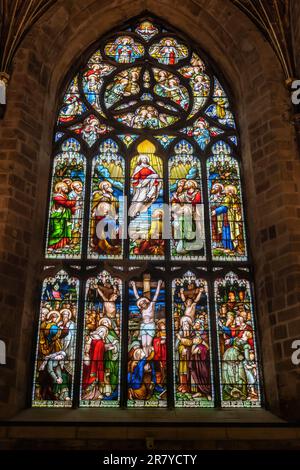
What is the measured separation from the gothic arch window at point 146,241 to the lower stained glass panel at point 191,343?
0.05 ft

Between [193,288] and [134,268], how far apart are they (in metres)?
0.91

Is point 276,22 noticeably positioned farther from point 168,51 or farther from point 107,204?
point 107,204

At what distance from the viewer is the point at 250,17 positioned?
11.8 meters

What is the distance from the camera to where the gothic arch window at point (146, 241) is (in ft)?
30.6

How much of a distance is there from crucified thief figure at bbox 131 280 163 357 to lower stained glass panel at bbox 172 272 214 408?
300mm

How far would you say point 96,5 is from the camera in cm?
1222

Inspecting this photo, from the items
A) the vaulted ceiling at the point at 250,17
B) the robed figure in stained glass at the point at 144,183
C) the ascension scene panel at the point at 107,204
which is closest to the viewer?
the ascension scene panel at the point at 107,204

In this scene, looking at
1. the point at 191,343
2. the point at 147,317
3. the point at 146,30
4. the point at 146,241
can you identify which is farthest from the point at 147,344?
the point at 146,30

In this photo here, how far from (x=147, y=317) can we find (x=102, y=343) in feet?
2.43

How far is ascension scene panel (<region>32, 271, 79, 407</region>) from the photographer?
30.1 feet

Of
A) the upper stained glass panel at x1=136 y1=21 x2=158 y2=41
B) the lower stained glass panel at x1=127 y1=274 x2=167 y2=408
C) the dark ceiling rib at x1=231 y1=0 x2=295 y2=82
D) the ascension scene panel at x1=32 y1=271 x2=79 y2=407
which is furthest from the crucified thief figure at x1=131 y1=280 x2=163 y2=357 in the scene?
the upper stained glass panel at x1=136 y1=21 x2=158 y2=41

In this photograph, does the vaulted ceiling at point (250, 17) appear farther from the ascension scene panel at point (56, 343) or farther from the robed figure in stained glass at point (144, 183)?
the ascension scene panel at point (56, 343)

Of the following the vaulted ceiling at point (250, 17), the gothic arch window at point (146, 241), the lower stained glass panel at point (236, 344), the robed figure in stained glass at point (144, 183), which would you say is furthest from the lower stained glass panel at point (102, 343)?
the vaulted ceiling at point (250, 17)

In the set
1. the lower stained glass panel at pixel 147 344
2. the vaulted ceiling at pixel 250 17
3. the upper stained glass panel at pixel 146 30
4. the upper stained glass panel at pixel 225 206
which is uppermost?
the upper stained glass panel at pixel 146 30
